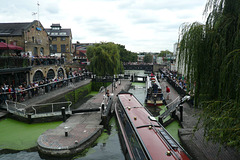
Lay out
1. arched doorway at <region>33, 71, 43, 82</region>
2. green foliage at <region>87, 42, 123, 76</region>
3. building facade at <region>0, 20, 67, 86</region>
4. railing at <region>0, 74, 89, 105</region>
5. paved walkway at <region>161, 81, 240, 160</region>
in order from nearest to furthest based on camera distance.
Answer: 1. paved walkway at <region>161, 81, 240, 160</region>
2. railing at <region>0, 74, 89, 105</region>
3. building facade at <region>0, 20, 67, 86</region>
4. arched doorway at <region>33, 71, 43, 82</region>
5. green foliage at <region>87, 42, 123, 76</region>

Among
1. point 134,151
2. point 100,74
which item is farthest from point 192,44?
point 100,74

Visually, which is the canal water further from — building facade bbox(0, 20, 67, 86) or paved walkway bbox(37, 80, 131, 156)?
building facade bbox(0, 20, 67, 86)

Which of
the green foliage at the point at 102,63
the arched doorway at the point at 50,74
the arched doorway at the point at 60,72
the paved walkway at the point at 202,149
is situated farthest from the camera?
the green foliage at the point at 102,63

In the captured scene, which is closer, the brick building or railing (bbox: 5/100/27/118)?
railing (bbox: 5/100/27/118)

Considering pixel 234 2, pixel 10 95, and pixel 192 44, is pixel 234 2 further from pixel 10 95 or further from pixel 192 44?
pixel 10 95

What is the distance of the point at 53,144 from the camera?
8.72 meters

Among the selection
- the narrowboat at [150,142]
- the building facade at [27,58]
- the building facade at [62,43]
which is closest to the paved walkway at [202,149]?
the narrowboat at [150,142]

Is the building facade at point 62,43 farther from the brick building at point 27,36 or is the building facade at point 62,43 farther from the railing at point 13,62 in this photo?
the railing at point 13,62

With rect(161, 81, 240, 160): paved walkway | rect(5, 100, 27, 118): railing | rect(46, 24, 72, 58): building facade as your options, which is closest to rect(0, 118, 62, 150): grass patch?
rect(5, 100, 27, 118): railing

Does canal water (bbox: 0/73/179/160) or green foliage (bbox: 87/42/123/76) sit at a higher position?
green foliage (bbox: 87/42/123/76)

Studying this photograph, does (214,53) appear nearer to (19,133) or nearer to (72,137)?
(72,137)

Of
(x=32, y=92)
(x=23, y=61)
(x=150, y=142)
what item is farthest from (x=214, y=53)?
(x=23, y=61)

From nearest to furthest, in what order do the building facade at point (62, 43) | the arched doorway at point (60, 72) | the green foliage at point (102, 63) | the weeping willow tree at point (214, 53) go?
the weeping willow tree at point (214, 53), the arched doorway at point (60, 72), the green foliage at point (102, 63), the building facade at point (62, 43)

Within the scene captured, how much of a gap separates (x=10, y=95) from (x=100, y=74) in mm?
15177
